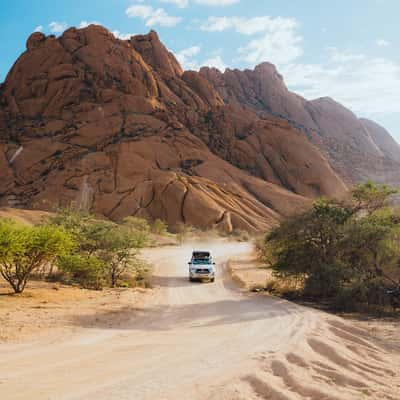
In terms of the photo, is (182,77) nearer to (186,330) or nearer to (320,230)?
(320,230)

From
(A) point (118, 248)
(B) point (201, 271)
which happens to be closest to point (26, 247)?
(A) point (118, 248)

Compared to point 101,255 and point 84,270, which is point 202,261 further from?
point 84,270

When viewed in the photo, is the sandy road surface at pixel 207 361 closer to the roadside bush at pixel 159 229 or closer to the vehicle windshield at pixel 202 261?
the vehicle windshield at pixel 202 261

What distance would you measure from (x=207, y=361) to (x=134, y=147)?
177ft

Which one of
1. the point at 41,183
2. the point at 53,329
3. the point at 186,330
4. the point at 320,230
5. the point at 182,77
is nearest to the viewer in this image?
the point at 53,329

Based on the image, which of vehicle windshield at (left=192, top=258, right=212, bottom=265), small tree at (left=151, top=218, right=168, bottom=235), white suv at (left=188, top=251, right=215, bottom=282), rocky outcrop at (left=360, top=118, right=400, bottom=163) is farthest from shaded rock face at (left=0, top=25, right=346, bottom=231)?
rocky outcrop at (left=360, top=118, right=400, bottom=163)

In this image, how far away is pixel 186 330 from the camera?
9.59 meters

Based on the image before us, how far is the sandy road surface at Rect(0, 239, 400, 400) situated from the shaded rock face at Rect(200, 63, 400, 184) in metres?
89.4

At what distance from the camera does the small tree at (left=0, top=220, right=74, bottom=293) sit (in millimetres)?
12414

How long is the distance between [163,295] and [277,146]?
196 ft

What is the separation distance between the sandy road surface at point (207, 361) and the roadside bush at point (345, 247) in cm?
344

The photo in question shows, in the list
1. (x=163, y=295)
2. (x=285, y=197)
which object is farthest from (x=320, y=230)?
(x=285, y=197)

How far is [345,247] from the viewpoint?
49.8 feet

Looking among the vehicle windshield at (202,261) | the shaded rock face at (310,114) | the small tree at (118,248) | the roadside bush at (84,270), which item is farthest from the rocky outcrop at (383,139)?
the roadside bush at (84,270)
